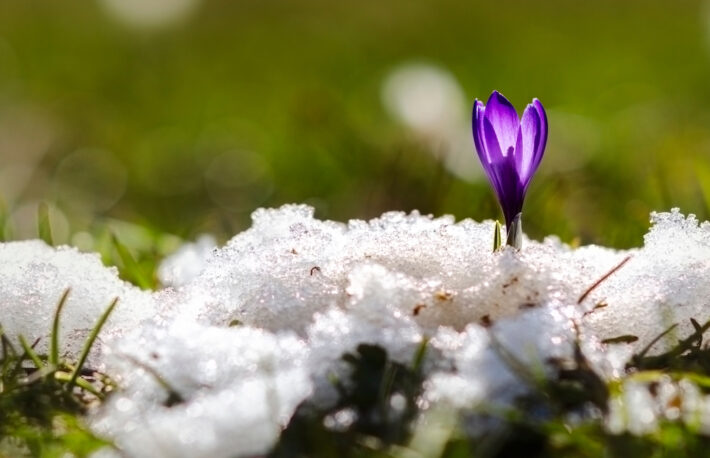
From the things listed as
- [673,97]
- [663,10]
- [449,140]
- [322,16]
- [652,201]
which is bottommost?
[652,201]

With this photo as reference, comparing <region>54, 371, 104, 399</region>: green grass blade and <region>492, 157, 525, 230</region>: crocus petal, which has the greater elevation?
<region>492, 157, 525, 230</region>: crocus petal

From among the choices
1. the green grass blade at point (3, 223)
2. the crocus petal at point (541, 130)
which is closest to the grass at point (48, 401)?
the crocus petal at point (541, 130)

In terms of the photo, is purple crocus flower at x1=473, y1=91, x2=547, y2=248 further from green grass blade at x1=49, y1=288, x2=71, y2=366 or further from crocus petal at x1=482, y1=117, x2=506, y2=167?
green grass blade at x1=49, y1=288, x2=71, y2=366

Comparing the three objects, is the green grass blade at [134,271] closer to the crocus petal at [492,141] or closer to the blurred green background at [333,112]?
the blurred green background at [333,112]

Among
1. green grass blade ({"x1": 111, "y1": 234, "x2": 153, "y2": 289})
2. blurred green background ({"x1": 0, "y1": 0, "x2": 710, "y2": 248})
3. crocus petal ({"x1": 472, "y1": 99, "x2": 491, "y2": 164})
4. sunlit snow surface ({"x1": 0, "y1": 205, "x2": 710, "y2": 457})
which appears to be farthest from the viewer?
blurred green background ({"x1": 0, "y1": 0, "x2": 710, "y2": 248})

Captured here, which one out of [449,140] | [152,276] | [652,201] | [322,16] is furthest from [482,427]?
[322,16]

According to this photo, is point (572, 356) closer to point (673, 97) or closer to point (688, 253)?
point (688, 253)

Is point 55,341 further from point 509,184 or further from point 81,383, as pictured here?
point 509,184

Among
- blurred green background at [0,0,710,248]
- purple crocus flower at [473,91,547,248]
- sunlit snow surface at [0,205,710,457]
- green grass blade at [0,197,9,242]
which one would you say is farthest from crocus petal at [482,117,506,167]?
green grass blade at [0,197,9,242]

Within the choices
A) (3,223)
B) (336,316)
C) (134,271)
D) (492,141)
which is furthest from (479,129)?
(3,223)
